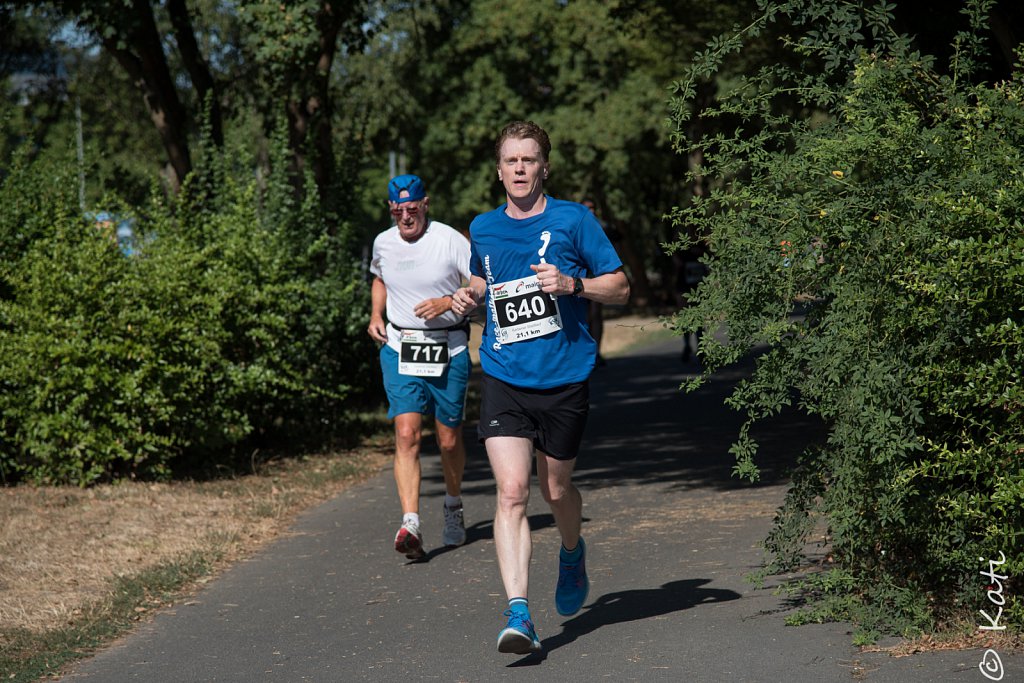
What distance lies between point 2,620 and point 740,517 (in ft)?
13.9

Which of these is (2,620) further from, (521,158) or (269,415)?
(269,415)

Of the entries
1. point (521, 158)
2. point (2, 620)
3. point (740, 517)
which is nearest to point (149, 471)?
point (2, 620)

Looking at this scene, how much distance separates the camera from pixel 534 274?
5.86m

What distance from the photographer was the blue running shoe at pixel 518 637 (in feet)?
17.8

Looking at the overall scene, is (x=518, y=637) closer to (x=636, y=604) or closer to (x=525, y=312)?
(x=636, y=604)

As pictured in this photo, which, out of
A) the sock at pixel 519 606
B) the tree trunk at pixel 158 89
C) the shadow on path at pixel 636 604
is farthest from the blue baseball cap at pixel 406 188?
the tree trunk at pixel 158 89

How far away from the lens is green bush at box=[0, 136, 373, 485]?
9.93 meters

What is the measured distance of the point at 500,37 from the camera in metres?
38.5

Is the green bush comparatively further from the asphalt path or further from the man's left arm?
the man's left arm

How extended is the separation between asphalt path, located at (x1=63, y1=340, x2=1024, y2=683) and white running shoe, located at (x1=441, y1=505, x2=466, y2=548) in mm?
106

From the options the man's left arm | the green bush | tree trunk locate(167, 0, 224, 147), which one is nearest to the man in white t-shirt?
the man's left arm

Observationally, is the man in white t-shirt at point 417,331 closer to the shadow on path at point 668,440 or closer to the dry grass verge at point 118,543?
the dry grass verge at point 118,543

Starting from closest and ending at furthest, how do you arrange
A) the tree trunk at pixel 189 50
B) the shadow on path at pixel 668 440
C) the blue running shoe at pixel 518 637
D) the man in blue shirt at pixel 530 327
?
the blue running shoe at pixel 518 637 < the man in blue shirt at pixel 530 327 < the shadow on path at pixel 668 440 < the tree trunk at pixel 189 50

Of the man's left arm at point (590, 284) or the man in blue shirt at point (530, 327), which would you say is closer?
the man's left arm at point (590, 284)
